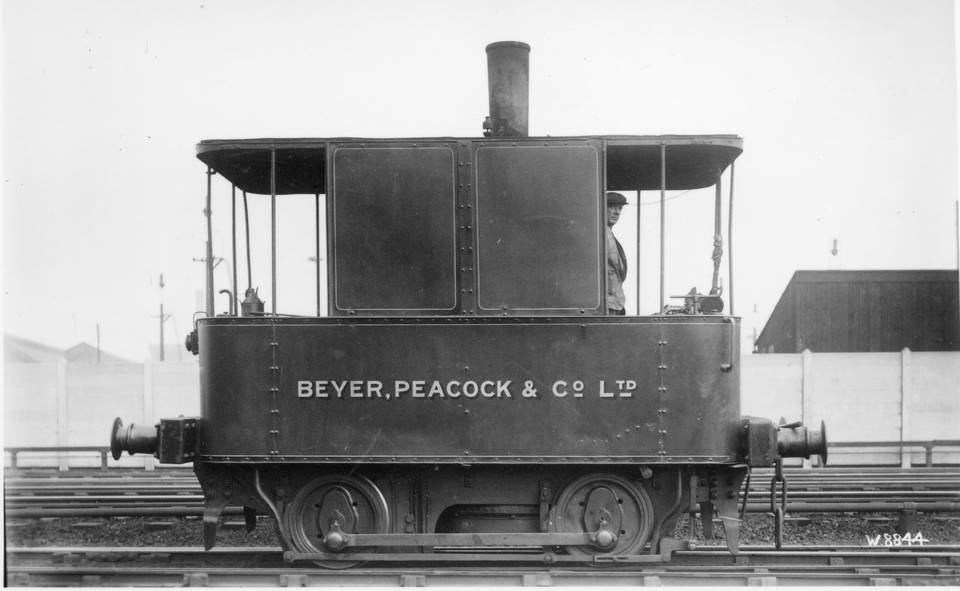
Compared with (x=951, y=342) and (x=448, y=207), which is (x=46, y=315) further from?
(x=951, y=342)

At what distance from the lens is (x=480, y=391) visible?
5.41 metres

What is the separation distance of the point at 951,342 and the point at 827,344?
249 cm

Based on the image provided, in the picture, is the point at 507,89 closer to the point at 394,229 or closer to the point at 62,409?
the point at 394,229

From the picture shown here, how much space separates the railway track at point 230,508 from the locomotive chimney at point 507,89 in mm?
3754

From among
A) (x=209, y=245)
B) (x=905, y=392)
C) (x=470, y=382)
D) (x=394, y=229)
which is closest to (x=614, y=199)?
(x=394, y=229)

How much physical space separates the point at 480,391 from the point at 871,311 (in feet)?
49.2

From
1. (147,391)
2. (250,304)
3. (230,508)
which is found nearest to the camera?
(250,304)

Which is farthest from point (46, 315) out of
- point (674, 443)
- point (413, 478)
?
point (674, 443)

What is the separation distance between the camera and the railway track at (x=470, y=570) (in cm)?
538

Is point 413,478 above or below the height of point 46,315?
below

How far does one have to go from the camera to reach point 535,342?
5414 millimetres

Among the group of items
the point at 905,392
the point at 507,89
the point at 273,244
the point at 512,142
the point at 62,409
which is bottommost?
the point at 62,409

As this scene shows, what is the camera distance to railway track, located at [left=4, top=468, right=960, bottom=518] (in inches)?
285

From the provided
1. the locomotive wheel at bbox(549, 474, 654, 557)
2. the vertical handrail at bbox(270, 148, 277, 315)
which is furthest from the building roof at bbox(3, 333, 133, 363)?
the locomotive wheel at bbox(549, 474, 654, 557)
